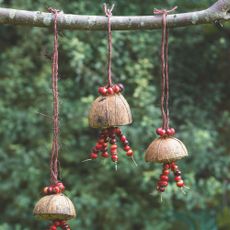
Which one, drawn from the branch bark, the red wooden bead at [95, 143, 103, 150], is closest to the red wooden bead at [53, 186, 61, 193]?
the red wooden bead at [95, 143, 103, 150]

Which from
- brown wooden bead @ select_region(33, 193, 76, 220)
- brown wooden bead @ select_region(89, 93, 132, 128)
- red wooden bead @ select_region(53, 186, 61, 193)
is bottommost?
brown wooden bead @ select_region(33, 193, 76, 220)

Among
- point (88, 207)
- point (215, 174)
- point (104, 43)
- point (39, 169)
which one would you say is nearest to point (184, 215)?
point (215, 174)

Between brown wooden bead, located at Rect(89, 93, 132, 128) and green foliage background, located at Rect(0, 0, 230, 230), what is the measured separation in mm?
1646

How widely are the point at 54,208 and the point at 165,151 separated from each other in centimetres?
40

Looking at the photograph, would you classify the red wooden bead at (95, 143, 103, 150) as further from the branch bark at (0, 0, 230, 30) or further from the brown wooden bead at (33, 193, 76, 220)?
the branch bark at (0, 0, 230, 30)

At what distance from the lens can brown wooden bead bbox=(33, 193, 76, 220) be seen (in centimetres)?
202

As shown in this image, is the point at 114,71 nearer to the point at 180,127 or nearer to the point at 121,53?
the point at 121,53

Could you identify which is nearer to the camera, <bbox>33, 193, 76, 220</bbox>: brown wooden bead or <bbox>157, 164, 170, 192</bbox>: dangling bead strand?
<bbox>33, 193, 76, 220</bbox>: brown wooden bead

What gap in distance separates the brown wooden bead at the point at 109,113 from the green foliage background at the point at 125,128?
1.65 meters

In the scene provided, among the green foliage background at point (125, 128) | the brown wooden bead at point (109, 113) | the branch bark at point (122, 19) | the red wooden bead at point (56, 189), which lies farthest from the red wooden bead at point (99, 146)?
the green foliage background at point (125, 128)

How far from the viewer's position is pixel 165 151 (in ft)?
6.89

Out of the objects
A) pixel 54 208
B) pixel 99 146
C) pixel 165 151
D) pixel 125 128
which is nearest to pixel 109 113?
pixel 99 146

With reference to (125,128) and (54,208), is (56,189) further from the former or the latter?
(125,128)

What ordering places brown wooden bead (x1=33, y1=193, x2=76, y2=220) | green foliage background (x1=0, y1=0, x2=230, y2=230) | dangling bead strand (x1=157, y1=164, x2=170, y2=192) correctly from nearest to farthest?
brown wooden bead (x1=33, y1=193, x2=76, y2=220)
dangling bead strand (x1=157, y1=164, x2=170, y2=192)
green foliage background (x1=0, y1=0, x2=230, y2=230)
